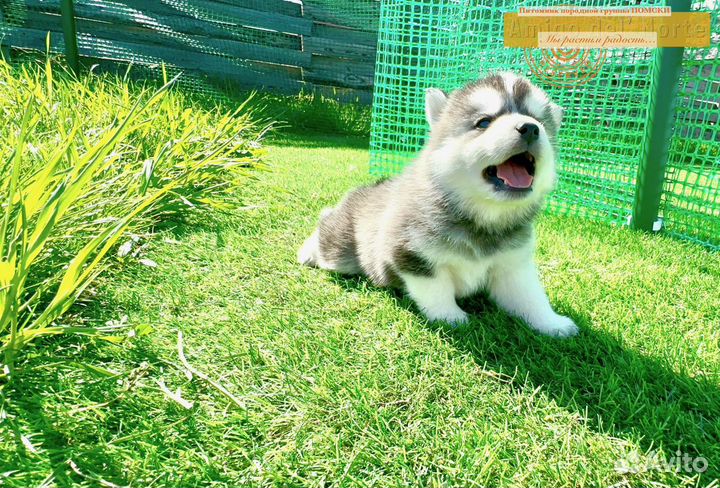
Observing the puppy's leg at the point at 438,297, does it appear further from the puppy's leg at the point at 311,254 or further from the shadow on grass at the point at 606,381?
the puppy's leg at the point at 311,254

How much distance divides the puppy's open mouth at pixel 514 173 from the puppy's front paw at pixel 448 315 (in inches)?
20.5

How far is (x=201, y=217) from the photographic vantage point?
3020mm

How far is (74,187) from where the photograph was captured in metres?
1.33

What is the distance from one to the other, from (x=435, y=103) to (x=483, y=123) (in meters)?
0.39

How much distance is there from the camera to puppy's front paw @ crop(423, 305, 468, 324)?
1828mm

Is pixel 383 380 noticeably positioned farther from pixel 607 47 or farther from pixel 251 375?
pixel 607 47

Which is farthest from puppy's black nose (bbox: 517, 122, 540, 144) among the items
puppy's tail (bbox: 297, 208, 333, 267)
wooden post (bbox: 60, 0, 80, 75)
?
wooden post (bbox: 60, 0, 80, 75)

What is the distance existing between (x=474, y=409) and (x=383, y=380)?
287 mm

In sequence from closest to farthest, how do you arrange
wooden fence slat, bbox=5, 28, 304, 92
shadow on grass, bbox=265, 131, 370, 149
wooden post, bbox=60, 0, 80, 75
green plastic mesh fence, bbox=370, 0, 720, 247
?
green plastic mesh fence, bbox=370, 0, 720, 247 < wooden post, bbox=60, 0, 80, 75 < shadow on grass, bbox=265, 131, 370, 149 < wooden fence slat, bbox=5, 28, 304, 92

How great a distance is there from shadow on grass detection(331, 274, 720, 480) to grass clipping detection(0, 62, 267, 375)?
4.23 feet

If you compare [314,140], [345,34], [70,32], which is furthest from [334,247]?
[345,34]

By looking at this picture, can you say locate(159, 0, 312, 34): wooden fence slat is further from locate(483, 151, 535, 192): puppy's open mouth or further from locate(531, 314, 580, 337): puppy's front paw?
locate(531, 314, 580, 337): puppy's front paw

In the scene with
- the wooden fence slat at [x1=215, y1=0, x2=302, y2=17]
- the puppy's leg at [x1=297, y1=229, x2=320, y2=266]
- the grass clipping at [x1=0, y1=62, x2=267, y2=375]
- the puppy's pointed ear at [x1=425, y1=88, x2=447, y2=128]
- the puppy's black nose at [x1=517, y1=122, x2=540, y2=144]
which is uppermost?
the wooden fence slat at [x1=215, y1=0, x2=302, y2=17]

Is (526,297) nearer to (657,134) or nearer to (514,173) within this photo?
(514,173)
